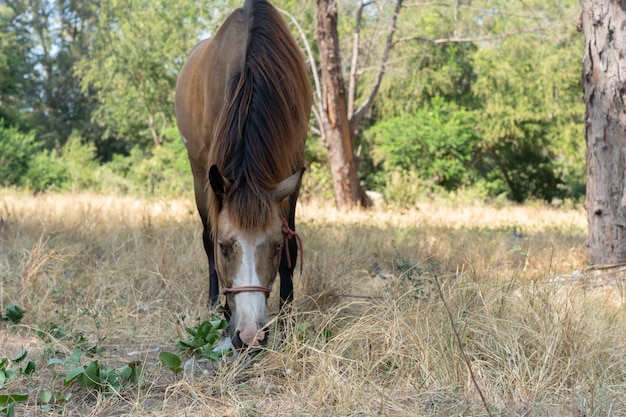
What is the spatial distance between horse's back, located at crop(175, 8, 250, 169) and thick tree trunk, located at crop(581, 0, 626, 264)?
273 cm

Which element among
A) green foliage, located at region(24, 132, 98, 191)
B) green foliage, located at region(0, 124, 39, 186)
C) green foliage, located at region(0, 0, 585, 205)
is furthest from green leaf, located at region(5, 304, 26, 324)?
green foliage, located at region(0, 124, 39, 186)

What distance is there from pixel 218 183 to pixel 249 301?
596 millimetres

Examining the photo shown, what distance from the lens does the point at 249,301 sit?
2.79m

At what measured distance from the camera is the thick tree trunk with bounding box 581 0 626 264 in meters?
4.57

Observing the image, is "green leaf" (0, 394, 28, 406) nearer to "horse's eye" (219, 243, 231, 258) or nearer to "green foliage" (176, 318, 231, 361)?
"green foliage" (176, 318, 231, 361)

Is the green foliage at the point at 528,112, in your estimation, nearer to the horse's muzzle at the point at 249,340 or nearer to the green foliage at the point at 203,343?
the green foliage at the point at 203,343

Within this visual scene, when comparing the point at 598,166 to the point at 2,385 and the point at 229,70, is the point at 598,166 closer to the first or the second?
the point at 229,70

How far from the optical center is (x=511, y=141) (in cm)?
1977

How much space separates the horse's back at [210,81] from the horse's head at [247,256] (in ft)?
3.00

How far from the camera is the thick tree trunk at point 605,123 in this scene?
4.57 metres

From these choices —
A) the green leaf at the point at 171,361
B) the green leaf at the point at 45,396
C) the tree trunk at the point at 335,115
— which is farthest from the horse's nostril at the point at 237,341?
the tree trunk at the point at 335,115

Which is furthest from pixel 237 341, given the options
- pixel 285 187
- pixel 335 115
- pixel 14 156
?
pixel 14 156

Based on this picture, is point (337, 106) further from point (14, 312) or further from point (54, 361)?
point (54, 361)

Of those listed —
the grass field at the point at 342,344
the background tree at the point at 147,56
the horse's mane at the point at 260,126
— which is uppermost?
the background tree at the point at 147,56
